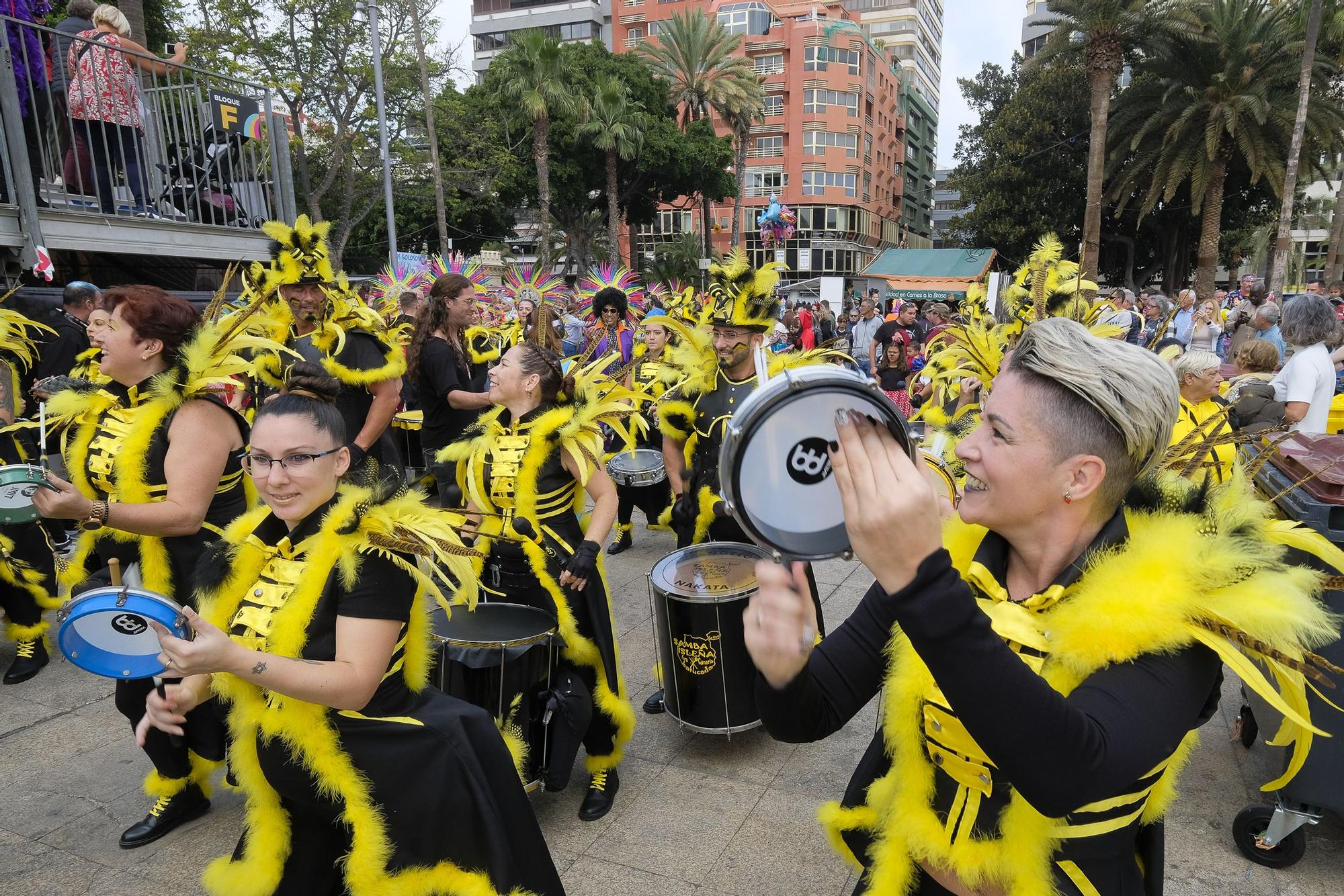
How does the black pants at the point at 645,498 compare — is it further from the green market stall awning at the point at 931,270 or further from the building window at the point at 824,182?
the building window at the point at 824,182

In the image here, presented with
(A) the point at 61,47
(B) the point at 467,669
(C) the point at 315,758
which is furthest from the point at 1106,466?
(A) the point at 61,47

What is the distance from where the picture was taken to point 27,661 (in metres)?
4.88

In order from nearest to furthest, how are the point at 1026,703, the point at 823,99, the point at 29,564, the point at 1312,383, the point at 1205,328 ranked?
the point at 1026,703 < the point at 1312,383 < the point at 29,564 < the point at 1205,328 < the point at 823,99

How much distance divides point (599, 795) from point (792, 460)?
8.66 feet

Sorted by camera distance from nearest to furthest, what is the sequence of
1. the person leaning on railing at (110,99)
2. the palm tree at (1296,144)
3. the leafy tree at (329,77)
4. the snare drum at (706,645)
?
the snare drum at (706,645) < the person leaning on railing at (110,99) < the palm tree at (1296,144) < the leafy tree at (329,77)

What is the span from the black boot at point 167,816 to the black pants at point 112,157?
684 cm

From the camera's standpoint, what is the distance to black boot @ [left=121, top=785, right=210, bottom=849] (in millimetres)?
3248

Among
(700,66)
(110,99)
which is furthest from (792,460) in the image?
(700,66)

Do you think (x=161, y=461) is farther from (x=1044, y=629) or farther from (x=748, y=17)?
(x=748, y=17)

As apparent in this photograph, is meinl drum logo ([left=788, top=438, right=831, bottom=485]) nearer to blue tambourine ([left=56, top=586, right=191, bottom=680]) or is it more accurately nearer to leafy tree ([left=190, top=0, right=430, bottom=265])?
blue tambourine ([left=56, top=586, right=191, bottom=680])

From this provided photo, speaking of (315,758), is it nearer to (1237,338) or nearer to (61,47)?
(61,47)

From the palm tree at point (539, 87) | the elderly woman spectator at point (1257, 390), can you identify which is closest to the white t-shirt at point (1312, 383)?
the elderly woman spectator at point (1257, 390)

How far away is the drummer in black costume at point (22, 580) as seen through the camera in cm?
486

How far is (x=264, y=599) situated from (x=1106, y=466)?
219 centimetres
